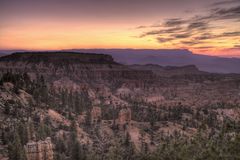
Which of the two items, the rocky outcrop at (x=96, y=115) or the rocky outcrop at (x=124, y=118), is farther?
the rocky outcrop at (x=96, y=115)

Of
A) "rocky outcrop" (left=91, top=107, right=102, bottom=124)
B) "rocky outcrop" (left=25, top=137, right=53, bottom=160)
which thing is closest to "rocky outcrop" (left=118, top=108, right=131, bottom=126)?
"rocky outcrop" (left=91, top=107, right=102, bottom=124)

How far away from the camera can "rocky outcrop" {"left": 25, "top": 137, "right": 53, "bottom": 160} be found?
58.6 metres

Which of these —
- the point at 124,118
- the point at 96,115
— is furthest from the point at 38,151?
the point at 96,115

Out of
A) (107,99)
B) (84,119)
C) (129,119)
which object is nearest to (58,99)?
(84,119)

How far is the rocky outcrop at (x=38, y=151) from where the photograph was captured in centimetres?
5862

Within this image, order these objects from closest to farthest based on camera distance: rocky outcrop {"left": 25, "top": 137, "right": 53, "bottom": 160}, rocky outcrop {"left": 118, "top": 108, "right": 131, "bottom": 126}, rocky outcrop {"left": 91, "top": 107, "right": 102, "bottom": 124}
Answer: rocky outcrop {"left": 25, "top": 137, "right": 53, "bottom": 160}
rocky outcrop {"left": 118, "top": 108, "right": 131, "bottom": 126}
rocky outcrop {"left": 91, "top": 107, "right": 102, "bottom": 124}

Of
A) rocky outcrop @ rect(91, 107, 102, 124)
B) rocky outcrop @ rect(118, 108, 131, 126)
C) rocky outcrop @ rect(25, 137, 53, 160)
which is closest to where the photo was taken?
rocky outcrop @ rect(25, 137, 53, 160)

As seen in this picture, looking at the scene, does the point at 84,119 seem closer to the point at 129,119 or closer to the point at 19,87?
the point at 129,119

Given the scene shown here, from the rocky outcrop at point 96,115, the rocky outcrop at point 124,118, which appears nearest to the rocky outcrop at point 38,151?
the rocky outcrop at point 124,118

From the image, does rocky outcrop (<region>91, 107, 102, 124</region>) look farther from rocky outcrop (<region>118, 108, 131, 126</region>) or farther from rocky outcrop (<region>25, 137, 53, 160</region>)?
rocky outcrop (<region>25, 137, 53, 160</region>)

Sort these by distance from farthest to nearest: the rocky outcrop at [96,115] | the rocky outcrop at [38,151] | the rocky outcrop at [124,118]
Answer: the rocky outcrop at [96,115], the rocky outcrop at [124,118], the rocky outcrop at [38,151]

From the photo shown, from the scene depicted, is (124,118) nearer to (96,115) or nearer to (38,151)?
(96,115)

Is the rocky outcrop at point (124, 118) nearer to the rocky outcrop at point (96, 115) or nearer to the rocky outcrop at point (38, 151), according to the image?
the rocky outcrop at point (96, 115)

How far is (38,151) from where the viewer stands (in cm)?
5878
